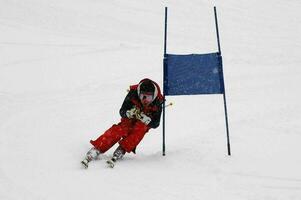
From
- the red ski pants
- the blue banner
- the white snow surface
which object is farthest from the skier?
the blue banner

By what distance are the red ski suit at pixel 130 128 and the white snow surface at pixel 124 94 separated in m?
0.29

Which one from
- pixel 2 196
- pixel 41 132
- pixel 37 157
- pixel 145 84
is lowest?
pixel 2 196

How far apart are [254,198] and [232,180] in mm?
621

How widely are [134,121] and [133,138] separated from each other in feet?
1.09

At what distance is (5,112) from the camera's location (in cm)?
962

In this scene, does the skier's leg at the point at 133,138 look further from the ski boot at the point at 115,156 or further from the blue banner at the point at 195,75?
the blue banner at the point at 195,75

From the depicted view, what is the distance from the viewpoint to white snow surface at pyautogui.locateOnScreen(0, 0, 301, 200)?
6.11 meters

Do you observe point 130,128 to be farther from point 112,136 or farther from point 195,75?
point 195,75

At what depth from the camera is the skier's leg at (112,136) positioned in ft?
22.8

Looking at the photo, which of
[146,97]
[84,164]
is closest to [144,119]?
[146,97]

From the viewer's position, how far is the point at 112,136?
702 cm

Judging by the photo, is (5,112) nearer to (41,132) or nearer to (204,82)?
(41,132)

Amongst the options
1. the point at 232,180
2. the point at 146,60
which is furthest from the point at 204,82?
the point at 146,60

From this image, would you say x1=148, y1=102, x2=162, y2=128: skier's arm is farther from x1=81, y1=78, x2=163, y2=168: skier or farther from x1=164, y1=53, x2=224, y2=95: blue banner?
x1=164, y1=53, x2=224, y2=95: blue banner
